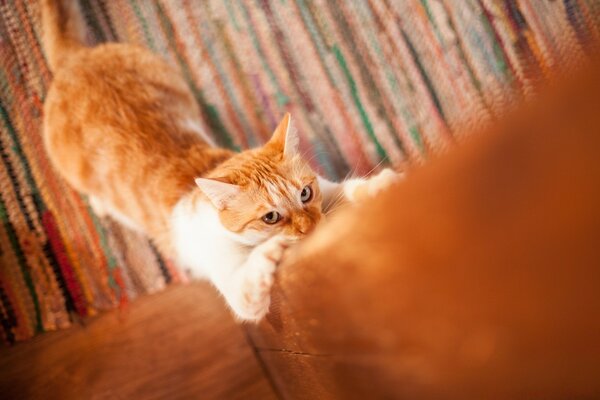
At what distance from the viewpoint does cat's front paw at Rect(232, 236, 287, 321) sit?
2.10 ft

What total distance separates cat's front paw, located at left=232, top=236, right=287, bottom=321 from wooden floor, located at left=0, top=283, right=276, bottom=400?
55cm

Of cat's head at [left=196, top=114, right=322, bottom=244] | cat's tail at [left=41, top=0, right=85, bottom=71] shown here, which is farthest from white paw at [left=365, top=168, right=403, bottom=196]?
cat's tail at [left=41, top=0, right=85, bottom=71]

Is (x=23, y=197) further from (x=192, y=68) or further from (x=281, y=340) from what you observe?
(x=281, y=340)

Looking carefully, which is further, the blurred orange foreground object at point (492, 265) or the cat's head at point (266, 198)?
the cat's head at point (266, 198)

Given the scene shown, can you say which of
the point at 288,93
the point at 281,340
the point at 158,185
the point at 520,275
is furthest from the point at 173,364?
the point at 520,275

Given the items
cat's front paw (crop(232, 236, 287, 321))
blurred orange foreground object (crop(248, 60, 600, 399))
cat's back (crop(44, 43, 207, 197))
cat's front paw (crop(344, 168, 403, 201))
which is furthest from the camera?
cat's back (crop(44, 43, 207, 197))

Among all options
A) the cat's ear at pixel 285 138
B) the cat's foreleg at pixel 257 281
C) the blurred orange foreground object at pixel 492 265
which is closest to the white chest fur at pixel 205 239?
the cat's foreleg at pixel 257 281

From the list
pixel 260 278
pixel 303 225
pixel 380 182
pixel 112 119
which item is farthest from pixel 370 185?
pixel 112 119

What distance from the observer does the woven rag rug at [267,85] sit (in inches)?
50.0

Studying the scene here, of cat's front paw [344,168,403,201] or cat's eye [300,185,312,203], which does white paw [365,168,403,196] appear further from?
cat's eye [300,185,312,203]

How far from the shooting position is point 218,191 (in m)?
0.85

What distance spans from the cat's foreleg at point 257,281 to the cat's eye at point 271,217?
14 centimetres

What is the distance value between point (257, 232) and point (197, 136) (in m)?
0.42

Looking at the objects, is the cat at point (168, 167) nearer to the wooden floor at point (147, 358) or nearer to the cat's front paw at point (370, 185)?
the cat's front paw at point (370, 185)
